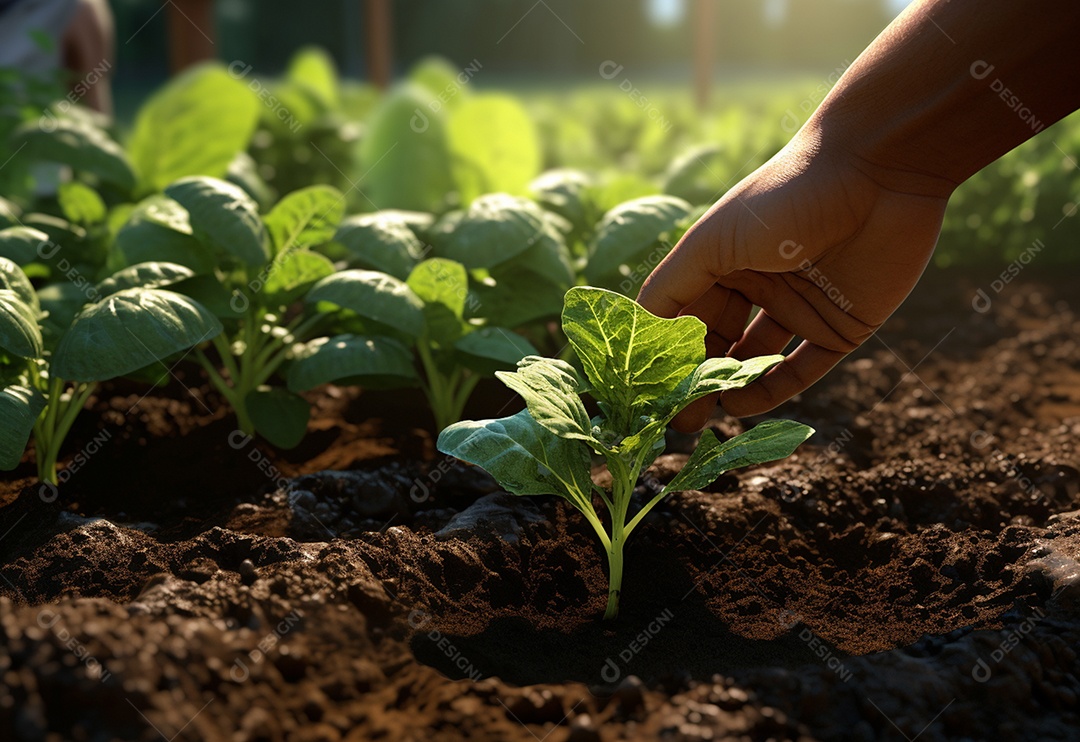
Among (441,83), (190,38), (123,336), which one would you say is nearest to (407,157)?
(441,83)

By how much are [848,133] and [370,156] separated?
7.41ft

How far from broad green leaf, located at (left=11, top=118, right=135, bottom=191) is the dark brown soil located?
2.18ft

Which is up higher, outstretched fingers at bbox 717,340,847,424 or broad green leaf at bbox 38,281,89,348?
outstretched fingers at bbox 717,340,847,424

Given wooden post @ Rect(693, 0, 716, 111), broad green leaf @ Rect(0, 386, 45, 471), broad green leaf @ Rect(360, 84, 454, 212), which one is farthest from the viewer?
wooden post @ Rect(693, 0, 716, 111)

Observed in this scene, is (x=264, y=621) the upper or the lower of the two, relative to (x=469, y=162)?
lower

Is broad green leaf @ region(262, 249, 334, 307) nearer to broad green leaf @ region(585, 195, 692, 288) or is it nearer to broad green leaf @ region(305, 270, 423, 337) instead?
broad green leaf @ region(305, 270, 423, 337)

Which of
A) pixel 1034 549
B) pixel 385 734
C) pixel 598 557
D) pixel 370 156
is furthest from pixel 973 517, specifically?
pixel 370 156

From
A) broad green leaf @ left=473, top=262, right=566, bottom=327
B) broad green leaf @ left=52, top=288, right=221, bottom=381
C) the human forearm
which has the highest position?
the human forearm

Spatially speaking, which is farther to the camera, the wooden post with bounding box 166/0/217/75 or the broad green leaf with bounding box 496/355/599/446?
the wooden post with bounding box 166/0/217/75

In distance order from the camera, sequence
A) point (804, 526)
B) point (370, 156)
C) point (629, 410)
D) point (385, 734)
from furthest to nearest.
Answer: point (370, 156)
point (804, 526)
point (629, 410)
point (385, 734)

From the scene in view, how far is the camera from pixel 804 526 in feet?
6.00

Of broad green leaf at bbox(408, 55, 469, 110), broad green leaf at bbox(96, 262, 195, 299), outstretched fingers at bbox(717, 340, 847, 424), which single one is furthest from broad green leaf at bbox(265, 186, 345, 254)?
broad green leaf at bbox(408, 55, 469, 110)

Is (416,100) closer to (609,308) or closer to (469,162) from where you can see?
(469,162)

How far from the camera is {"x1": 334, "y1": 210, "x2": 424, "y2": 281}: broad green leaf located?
2.08 m
